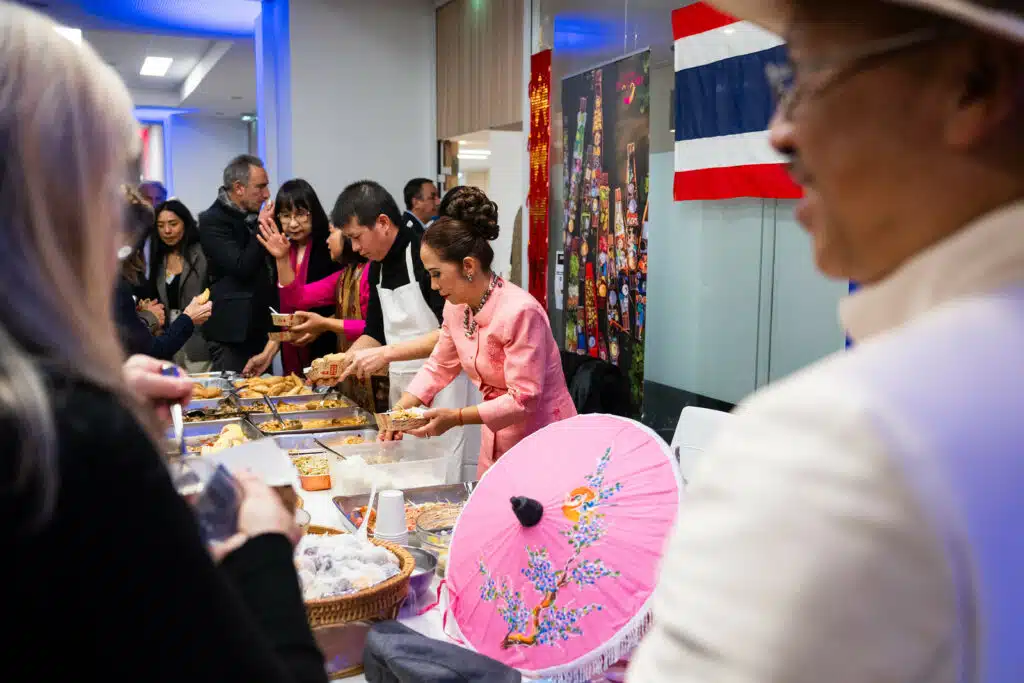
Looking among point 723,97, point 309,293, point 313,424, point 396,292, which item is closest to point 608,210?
point 723,97

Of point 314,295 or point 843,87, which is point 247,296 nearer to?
point 314,295

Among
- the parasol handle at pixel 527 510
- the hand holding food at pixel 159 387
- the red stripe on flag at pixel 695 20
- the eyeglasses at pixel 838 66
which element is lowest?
the parasol handle at pixel 527 510

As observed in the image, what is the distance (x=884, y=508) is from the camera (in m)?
0.47

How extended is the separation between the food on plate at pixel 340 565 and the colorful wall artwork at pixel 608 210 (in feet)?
8.74

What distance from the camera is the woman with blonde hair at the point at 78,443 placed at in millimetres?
631

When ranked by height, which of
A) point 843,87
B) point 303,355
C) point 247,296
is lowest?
point 303,355

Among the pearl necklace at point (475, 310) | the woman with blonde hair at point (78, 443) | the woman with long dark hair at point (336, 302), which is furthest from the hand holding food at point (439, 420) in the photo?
the woman with blonde hair at point (78, 443)

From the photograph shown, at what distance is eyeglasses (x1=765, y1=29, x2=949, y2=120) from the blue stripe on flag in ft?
8.95

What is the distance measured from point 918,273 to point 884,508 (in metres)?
0.18

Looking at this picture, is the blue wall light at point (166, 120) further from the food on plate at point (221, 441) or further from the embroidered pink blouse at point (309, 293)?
the food on plate at point (221, 441)

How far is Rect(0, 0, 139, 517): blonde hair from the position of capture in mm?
684

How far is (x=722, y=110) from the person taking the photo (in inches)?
143

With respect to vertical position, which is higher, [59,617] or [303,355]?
[59,617]

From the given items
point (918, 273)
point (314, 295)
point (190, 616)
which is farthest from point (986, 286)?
point (314, 295)
